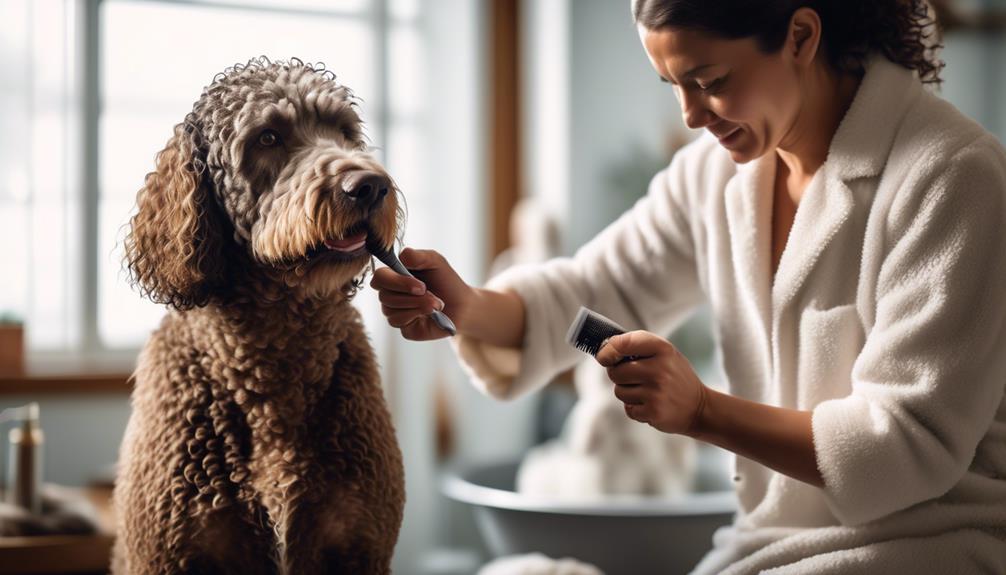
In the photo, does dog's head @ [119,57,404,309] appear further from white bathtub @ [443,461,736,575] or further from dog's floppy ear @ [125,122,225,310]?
white bathtub @ [443,461,736,575]

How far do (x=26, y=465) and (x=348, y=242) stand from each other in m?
0.91

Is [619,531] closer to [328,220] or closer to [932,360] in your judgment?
[932,360]

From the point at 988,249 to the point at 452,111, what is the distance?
6.86 ft

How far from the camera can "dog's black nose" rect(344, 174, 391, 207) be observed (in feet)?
2.37

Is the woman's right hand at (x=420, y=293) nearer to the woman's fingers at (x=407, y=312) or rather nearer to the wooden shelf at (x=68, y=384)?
the woman's fingers at (x=407, y=312)

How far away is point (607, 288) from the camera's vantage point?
1.31 metres

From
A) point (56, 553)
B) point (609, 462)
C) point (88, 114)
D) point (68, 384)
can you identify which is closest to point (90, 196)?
point (88, 114)

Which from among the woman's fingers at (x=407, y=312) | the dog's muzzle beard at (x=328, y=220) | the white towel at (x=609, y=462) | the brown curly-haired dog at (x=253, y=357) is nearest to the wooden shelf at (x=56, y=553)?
the brown curly-haired dog at (x=253, y=357)

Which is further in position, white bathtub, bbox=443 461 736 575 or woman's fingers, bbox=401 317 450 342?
white bathtub, bbox=443 461 736 575

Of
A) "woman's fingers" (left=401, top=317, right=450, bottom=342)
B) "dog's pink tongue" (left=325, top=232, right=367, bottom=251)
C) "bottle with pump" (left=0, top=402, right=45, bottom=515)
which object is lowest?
"bottle with pump" (left=0, top=402, right=45, bottom=515)

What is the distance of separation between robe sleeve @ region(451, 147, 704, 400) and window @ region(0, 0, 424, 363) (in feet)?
2.82

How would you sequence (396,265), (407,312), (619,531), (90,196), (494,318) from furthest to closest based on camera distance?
(90,196) → (619,531) → (494,318) → (407,312) → (396,265)

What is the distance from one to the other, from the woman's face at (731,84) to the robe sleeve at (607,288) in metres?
0.25

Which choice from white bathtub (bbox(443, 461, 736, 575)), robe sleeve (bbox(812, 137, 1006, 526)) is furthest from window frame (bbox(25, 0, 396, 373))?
robe sleeve (bbox(812, 137, 1006, 526))
